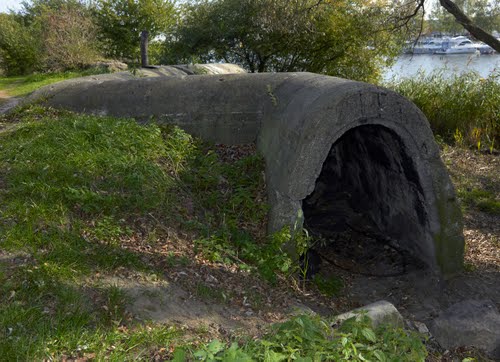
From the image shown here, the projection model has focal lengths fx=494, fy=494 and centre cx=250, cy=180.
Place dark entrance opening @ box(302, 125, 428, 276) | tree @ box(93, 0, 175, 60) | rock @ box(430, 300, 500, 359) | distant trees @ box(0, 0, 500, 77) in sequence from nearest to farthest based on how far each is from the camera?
rock @ box(430, 300, 500, 359) → dark entrance opening @ box(302, 125, 428, 276) → distant trees @ box(0, 0, 500, 77) → tree @ box(93, 0, 175, 60)

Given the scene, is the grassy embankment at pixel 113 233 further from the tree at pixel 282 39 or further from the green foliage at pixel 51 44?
the green foliage at pixel 51 44

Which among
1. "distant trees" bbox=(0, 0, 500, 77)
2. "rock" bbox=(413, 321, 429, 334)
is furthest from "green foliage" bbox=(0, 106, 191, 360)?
"distant trees" bbox=(0, 0, 500, 77)

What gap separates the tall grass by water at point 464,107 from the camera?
11094 mm

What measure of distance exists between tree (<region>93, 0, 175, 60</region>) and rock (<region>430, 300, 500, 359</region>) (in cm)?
1956

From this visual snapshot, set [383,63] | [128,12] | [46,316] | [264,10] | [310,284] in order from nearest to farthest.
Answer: [46,316], [310,284], [264,10], [383,63], [128,12]

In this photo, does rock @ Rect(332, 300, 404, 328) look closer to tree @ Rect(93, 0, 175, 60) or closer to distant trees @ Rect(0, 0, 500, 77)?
distant trees @ Rect(0, 0, 500, 77)

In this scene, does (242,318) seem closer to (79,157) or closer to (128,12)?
(79,157)

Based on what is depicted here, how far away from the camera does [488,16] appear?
381 inches

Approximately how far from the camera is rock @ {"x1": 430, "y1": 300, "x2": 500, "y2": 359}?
189 inches


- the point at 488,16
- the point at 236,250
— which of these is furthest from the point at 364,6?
the point at 236,250

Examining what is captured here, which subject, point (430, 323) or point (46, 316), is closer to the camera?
point (46, 316)

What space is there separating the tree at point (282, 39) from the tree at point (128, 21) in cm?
484

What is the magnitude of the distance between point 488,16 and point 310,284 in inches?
277

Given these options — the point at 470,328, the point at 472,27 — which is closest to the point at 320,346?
the point at 470,328
